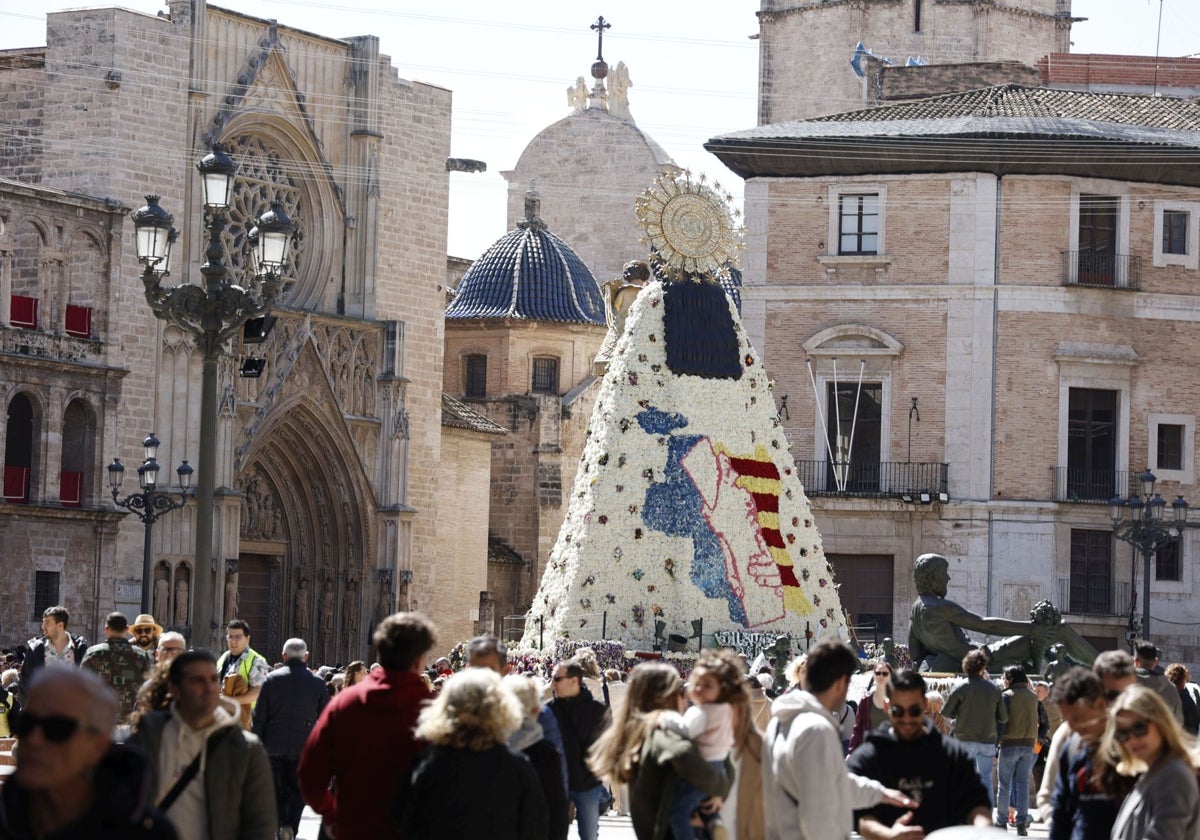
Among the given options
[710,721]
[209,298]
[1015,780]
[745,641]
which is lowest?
[1015,780]

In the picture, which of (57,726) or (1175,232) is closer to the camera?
(57,726)

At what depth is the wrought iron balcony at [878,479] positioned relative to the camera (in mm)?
35750

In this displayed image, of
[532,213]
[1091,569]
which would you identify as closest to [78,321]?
[1091,569]

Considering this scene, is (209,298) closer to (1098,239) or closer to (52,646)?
(52,646)

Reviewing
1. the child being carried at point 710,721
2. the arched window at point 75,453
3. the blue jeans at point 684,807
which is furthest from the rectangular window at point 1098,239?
the blue jeans at point 684,807

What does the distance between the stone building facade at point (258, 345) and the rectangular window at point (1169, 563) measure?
12.5m

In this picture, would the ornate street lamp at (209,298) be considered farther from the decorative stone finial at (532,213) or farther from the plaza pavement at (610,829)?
the decorative stone finial at (532,213)

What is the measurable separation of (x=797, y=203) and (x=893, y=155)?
161cm

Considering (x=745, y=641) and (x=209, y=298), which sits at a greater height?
(x=209, y=298)

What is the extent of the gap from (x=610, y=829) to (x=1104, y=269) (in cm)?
2155

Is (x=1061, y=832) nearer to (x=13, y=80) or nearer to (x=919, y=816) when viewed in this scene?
(x=919, y=816)

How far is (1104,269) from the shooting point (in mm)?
36531

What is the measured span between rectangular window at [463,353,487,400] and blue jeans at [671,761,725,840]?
141 ft

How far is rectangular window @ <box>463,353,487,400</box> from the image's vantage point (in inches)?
2046
